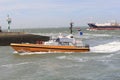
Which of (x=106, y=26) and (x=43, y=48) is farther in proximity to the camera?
(x=106, y=26)

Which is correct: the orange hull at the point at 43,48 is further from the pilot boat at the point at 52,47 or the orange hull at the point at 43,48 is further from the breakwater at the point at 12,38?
the breakwater at the point at 12,38

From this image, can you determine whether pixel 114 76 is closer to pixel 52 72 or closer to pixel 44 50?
pixel 52 72

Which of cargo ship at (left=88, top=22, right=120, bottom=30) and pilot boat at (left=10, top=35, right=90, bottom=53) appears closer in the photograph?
pilot boat at (left=10, top=35, right=90, bottom=53)

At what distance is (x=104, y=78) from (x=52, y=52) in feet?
52.4

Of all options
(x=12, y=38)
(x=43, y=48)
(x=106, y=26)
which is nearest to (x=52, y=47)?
(x=43, y=48)

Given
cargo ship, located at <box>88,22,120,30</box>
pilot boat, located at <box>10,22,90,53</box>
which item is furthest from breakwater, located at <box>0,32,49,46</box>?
cargo ship, located at <box>88,22,120,30</box>

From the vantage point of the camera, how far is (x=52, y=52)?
118ft

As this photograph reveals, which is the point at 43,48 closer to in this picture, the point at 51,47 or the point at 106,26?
the point at 51,47

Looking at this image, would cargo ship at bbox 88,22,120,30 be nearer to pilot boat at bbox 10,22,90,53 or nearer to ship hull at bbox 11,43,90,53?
pilot boat at bbox 10,22,90,53

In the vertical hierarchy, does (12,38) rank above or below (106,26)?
above

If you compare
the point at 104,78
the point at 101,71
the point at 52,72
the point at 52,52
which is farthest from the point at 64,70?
the point at 52,52

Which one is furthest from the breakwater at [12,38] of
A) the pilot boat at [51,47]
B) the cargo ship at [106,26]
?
the cargo ship at [106,26]

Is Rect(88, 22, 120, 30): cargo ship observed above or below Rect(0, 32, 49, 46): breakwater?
below

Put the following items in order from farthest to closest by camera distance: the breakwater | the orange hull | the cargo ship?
the cargo ship < the breakwater < the orange hull
